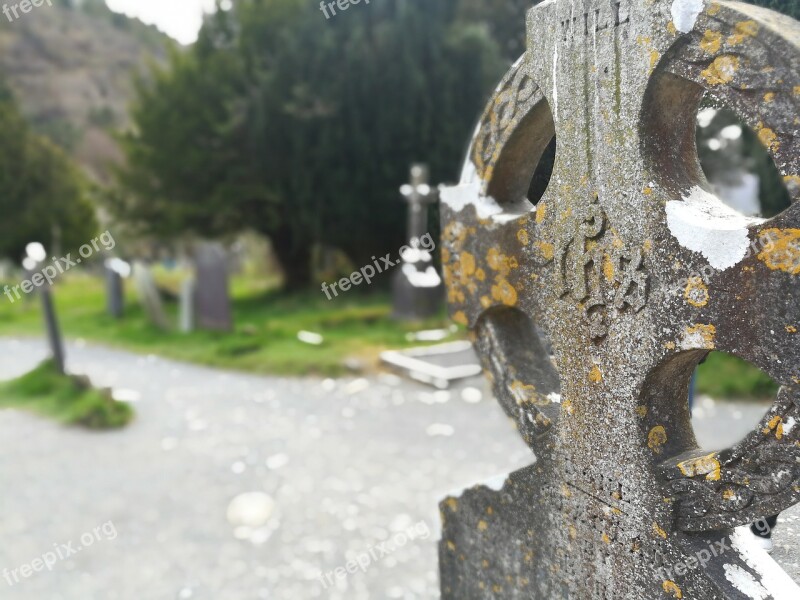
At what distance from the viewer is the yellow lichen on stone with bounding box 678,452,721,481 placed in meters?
1.61

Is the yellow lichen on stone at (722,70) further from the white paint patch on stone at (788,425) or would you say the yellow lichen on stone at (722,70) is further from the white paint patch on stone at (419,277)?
the white paint patch on stone at (419,277)

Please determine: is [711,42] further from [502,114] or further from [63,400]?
[63,400]

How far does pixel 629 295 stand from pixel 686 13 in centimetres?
67

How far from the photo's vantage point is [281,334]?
11312 mm

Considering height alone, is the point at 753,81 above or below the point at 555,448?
above

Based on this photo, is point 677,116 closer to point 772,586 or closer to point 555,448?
point 555,448

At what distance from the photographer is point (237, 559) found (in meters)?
4.48

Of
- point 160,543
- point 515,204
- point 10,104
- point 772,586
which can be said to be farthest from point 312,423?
point 10,104

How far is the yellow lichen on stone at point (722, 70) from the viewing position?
145cm

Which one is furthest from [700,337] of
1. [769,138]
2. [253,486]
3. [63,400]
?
[63,400]

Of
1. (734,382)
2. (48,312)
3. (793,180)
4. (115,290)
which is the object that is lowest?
(115,290)

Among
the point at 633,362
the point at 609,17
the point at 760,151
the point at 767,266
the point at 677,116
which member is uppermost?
the point at 609,17

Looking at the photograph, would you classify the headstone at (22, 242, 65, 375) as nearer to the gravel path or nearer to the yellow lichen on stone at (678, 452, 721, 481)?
the gravel path

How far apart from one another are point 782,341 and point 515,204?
1.04m
